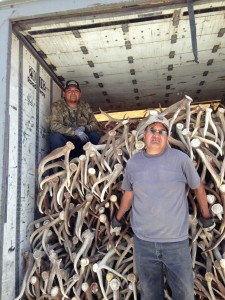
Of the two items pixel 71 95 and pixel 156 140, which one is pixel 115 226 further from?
pixel 71 95

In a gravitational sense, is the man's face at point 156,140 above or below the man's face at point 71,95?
below

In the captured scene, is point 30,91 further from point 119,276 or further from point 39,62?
point 119,276

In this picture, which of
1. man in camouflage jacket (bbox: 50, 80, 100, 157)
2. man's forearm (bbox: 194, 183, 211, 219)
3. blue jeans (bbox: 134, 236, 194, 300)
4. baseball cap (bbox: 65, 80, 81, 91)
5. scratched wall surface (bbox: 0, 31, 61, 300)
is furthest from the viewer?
baseball cap (bbox: 65, 80, 81, 91)

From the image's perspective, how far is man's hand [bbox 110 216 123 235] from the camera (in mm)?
2057

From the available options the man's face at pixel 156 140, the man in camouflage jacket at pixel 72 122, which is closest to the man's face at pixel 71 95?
the man in camouflage jacket at pixel 72 122

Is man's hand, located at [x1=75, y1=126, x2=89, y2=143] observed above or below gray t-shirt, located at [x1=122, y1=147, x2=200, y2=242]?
above

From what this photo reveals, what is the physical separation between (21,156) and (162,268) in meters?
1.17

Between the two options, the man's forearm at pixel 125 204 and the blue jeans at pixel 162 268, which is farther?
the man's forearm at pixel 125 204

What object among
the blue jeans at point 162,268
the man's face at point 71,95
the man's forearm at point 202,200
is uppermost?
the man's face at point 71,95

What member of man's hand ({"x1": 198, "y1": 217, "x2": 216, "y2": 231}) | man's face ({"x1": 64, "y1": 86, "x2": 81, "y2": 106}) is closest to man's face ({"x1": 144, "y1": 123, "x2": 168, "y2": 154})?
man's hand ({"x1": 198, "y1": 217, "x2": 216, "y2": 231})

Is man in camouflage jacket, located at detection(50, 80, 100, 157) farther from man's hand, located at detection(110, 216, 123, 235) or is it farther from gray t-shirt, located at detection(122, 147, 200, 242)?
gray t-shirt, located at detection(122, 147, 200, 242)

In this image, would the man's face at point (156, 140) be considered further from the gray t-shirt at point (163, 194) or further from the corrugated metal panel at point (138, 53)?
the corrugated metal panel at point (138, 53)

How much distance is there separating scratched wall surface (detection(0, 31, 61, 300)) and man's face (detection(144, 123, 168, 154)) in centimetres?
87

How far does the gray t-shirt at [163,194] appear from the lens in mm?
1771
